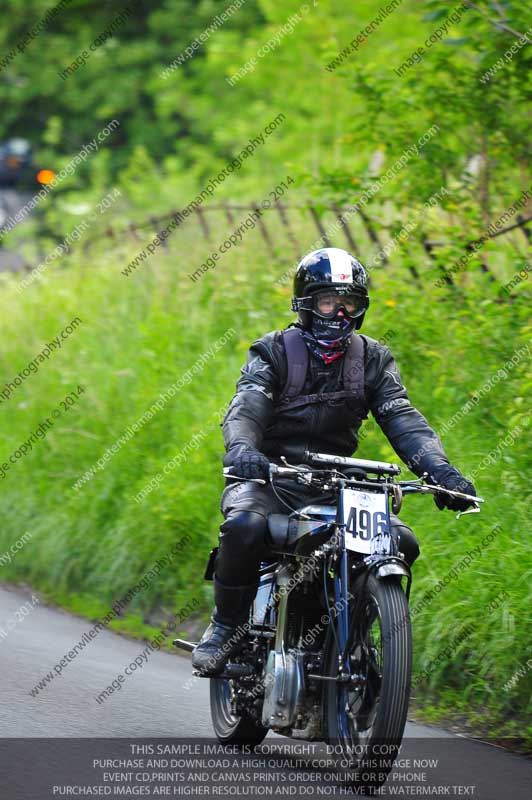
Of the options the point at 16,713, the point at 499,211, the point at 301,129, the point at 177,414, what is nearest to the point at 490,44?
the point at 499,211

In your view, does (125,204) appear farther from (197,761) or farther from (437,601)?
(197,761)

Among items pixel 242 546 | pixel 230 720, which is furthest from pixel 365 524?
pixel 230 720

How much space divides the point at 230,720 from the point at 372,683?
3.89 feet

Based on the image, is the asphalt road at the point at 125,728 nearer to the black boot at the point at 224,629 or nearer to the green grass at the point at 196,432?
the black boot at the point at 224,629

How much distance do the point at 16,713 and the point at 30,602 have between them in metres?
4.07

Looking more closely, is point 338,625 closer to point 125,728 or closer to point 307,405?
point 307,405

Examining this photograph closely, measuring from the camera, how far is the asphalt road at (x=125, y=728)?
17.8 ft

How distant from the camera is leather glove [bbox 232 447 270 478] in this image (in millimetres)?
5480

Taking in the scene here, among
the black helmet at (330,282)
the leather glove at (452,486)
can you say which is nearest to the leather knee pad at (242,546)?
the leather glove at (452,486)

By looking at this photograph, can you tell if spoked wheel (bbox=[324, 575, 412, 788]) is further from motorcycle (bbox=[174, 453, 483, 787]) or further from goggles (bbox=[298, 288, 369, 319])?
goggles (bbox=[298, 288, 369, 319])

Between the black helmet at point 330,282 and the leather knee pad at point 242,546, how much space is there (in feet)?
3.32

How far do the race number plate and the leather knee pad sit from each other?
1.67ft

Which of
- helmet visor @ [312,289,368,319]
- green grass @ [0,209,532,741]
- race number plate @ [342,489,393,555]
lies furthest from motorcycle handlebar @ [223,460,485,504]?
green grass @ [0,209,532,741]

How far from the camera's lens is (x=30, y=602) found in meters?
10.3
